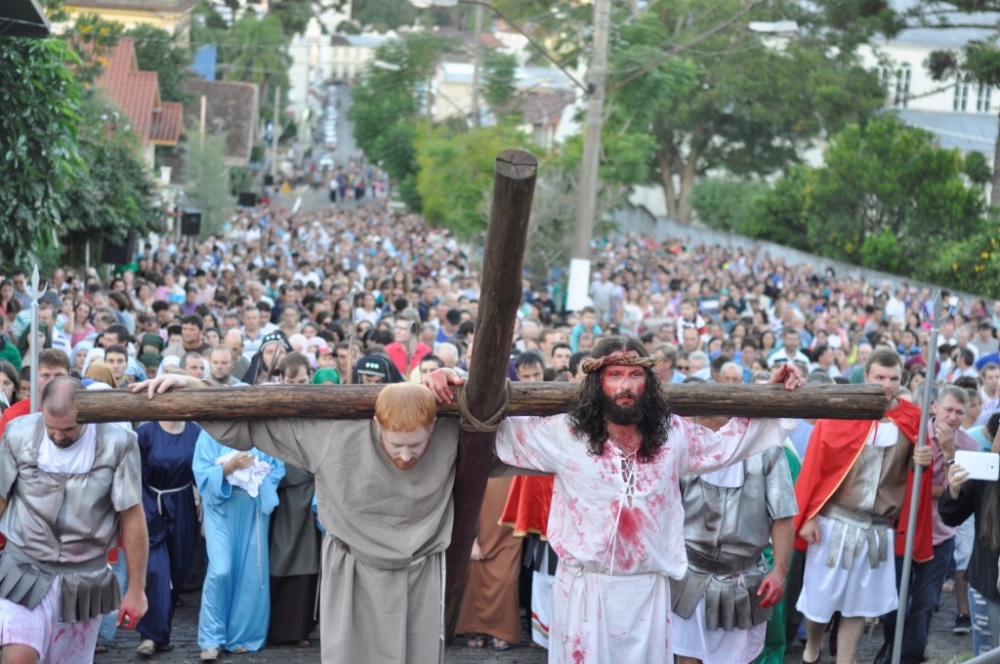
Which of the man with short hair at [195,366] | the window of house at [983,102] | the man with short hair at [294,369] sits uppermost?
the window of house at [983,102]

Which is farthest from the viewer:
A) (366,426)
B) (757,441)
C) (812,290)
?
(812,290)

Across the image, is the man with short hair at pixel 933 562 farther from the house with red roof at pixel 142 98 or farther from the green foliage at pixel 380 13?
the green foliage at pixel 380 13

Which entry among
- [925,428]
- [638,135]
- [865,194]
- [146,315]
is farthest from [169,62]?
[925,428]

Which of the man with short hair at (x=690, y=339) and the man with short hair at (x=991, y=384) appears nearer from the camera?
the man with short hair at (x=991, y=384)

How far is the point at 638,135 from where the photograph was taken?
37.5m

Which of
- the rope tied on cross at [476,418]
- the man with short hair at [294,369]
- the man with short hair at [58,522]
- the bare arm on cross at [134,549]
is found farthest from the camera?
the man with short hair at [294,369]

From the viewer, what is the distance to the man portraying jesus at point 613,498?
560 centimetres

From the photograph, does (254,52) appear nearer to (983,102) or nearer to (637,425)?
(983,102)

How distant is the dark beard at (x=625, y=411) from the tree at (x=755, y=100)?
37.6 m

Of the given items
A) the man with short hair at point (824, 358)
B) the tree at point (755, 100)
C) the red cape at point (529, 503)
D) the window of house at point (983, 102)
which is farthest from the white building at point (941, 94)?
the red cape at point (529, 503)

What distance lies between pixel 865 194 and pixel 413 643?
37351 mm

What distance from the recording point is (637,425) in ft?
18.4

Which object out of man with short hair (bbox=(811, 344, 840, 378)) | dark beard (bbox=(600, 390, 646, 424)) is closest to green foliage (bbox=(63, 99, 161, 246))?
man with short hair (bbox=(811, 344, 840, 378))

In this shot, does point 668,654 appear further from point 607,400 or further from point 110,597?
point 110,597
